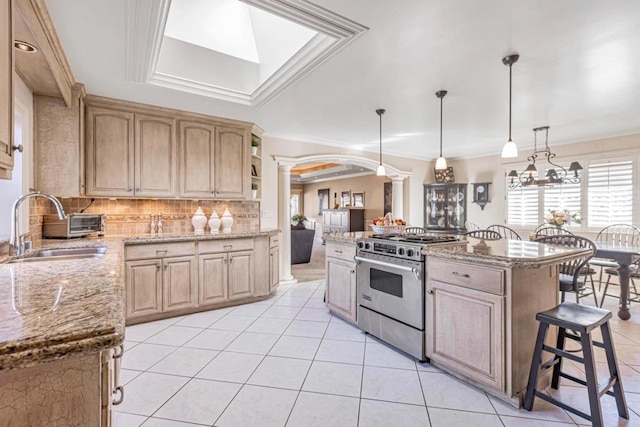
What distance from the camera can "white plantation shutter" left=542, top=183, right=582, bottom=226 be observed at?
5.03 m

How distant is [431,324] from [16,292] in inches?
91.7

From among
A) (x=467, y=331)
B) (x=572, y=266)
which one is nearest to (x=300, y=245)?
(x=572, y=266)

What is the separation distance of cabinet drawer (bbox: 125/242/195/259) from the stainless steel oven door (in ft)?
6.21

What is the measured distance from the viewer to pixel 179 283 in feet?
11.2

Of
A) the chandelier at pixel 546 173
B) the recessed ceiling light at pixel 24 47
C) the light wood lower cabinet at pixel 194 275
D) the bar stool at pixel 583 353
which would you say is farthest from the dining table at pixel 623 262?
the recessed ceiling light at pixel 24 47

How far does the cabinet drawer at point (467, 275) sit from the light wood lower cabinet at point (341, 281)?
96 centimetres

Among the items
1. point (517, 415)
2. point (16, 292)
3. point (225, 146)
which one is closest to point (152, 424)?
point (16, 292)

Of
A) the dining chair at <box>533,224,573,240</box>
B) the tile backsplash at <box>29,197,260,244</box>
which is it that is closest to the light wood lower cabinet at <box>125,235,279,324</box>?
the tile backsplash at <box>29,197,260,244</box>

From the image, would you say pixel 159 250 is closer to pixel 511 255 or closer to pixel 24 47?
pixel 24 47

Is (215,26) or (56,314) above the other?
(215,26)

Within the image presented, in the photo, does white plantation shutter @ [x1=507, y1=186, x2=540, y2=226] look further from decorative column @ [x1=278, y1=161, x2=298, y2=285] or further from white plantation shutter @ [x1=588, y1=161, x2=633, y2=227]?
decorative column @ [x1=278, y1=161, x2=298, y2=285]

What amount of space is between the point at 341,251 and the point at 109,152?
108 inches

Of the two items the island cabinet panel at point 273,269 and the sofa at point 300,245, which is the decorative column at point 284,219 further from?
the sofa at point 300,245

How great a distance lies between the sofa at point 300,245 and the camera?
6.61 meters
